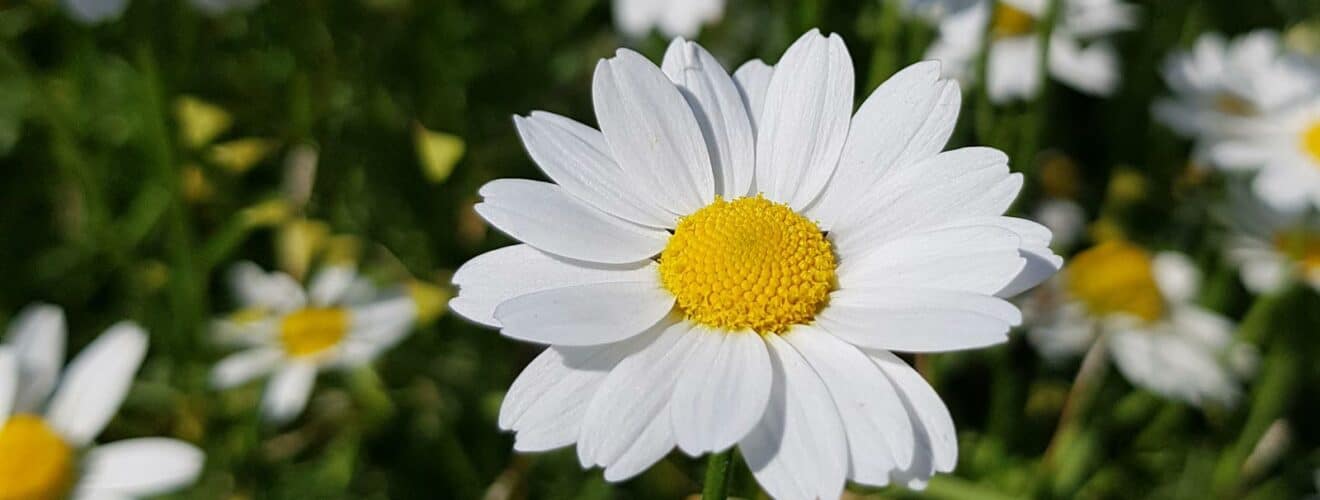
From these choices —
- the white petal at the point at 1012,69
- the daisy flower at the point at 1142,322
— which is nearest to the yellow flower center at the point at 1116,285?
the daisy flower at the point at 1142,322

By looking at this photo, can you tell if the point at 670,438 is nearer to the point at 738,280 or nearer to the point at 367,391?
the point at 738,280

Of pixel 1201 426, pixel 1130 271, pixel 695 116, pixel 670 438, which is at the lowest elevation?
pixel 1201 426

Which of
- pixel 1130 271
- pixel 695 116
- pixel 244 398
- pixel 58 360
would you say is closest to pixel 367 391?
pixel 244 398

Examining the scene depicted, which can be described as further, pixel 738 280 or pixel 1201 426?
pixel 1201 426

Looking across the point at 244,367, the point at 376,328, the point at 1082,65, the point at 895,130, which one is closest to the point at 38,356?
the point at 244,367

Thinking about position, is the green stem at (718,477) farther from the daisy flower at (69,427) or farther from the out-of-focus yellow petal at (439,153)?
the out-of-focus yellow petal at (439,153)

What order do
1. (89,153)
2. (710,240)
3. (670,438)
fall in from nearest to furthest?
(670,438) → (710,240) → (89,153)

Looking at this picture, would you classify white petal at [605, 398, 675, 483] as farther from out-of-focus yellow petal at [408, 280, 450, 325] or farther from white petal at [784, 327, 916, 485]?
out-of-focus yellow petal at [408, 280, 450, 325]
